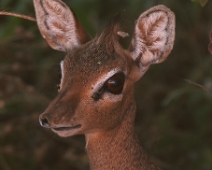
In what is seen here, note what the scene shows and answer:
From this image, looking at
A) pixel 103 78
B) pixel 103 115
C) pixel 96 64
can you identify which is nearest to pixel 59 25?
pixel 96 64

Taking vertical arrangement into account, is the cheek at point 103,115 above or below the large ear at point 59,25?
below

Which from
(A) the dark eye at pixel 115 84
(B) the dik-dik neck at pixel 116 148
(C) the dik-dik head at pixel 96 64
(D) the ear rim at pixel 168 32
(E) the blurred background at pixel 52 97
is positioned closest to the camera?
(C) the dik-dik head at pixel 96 64

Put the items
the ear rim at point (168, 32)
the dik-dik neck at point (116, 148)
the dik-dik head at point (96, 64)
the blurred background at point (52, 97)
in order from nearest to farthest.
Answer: the dik-dik head at point (96, 64), the ear rim at point (168, 32), the dik-dik neck at point (116, 148), the blurred background at point (52, 97)

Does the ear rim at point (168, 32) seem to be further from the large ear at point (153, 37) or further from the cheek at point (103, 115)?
the cheek at point (103, 115)

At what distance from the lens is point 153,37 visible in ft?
13.3

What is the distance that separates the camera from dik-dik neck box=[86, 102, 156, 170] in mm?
3992

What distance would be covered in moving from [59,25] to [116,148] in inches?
38.7

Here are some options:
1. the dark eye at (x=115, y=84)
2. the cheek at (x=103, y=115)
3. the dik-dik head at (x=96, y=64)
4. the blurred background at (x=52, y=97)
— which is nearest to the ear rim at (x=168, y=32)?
the dik-dik head at (x=96, y=64)

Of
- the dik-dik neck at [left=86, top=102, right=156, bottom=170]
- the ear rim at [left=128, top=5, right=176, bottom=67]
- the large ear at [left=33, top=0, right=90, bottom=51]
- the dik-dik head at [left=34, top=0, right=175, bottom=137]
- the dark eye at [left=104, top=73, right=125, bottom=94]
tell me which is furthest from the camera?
the large ear at [left=33, top=0, right=90, bottom=51]

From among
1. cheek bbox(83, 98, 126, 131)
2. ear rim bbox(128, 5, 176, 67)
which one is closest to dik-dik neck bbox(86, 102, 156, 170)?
cheek bbox(83, 98, 126, 131)

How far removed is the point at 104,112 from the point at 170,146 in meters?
2.39

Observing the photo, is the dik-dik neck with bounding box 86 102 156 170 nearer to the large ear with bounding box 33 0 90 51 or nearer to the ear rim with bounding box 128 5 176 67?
the ear rim with bounding box 128 5 176 67

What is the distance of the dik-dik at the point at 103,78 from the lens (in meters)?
3.64

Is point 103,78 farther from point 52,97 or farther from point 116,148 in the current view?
point 52,97
